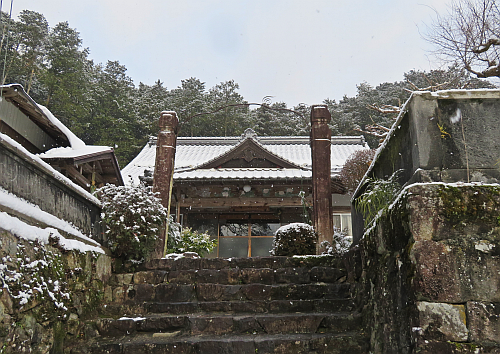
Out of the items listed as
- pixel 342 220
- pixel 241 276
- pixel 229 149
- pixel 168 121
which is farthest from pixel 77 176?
pixel 342 220

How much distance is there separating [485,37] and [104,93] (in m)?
25.7

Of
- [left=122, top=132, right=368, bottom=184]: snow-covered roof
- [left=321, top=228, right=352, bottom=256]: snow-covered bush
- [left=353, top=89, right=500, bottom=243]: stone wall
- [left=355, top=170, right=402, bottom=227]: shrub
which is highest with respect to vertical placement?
[left=122, top=132, right=368, bottom=184]: snow-covered roof

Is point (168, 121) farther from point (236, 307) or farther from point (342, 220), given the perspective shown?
point (342, 220)

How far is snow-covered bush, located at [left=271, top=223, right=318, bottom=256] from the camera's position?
6730 mm

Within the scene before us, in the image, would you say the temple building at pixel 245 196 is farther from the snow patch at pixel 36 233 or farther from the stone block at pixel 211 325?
the stone block at pixel 211 325

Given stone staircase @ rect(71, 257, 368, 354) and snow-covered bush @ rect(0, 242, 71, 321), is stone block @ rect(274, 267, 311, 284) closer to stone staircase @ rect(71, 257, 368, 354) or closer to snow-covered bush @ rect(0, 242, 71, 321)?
stone staircase @ rect(71, 257, 368, 354)

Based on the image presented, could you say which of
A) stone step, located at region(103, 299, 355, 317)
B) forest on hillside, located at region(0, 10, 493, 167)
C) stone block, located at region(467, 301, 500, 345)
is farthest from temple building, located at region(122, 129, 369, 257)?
forest on hillside, located at region(0, 10, 493, 167)

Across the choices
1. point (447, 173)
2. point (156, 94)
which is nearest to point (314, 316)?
point (447, 173)

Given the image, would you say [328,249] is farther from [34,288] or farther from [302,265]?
[34,288]

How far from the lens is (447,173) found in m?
3.08

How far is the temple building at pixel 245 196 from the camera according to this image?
36.2ft

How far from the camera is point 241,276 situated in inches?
208

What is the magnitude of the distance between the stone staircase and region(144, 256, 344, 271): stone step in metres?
0.01

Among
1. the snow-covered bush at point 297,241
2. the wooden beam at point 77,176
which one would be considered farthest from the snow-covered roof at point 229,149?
the snow-covered bush at point 297,241
